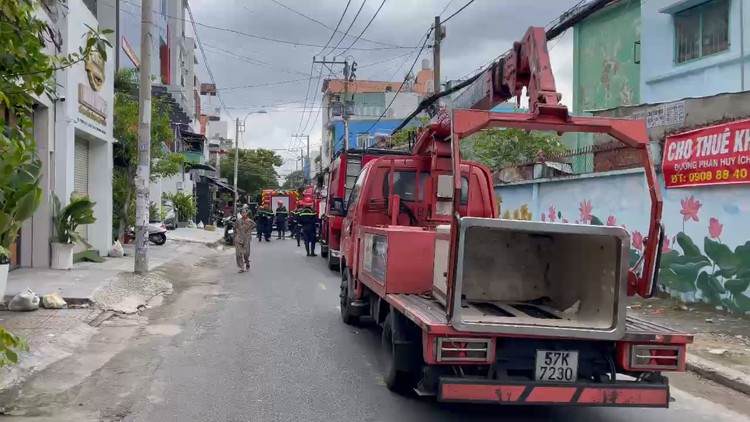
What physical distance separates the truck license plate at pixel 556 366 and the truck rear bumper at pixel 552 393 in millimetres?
128

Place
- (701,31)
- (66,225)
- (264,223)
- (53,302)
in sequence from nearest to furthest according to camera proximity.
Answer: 1. (53,302)
2. (66,225)
3. (701,31)
4. (264,223)

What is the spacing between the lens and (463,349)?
4.77m

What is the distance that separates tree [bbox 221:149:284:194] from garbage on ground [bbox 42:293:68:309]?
68.7m

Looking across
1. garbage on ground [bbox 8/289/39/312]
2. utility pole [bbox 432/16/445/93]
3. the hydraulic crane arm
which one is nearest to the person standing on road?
garbage on ground [bbox 8/289/39/312]

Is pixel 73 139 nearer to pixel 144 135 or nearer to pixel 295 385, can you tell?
pixel 144 135

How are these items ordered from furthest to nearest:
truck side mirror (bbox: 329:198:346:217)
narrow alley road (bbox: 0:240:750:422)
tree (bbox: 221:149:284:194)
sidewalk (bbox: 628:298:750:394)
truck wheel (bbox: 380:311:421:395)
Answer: tree (bbox: 221:149:284:194) → truck side mirror (bbox: 329:198:346:217) → sidewalk (bbox: 628:298:750:394) → truck wheel (bbox: 380:311:421:395) → narrow alley road (bbox: 0:240:750:422)

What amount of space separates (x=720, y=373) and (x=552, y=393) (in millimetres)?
3087

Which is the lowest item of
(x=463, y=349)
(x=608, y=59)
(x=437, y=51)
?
(x=463, y=349)

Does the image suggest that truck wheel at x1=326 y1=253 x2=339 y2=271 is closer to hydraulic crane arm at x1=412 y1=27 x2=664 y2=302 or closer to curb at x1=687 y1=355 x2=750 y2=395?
curb at x1=687 y1=355 x2=750 y2=395

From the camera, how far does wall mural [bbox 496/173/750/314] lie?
376 inches

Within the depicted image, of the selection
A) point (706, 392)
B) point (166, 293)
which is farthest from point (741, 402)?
point (166, 293)

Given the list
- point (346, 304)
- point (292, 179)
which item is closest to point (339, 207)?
point (346, 304)

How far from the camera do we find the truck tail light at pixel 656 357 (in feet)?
16.5

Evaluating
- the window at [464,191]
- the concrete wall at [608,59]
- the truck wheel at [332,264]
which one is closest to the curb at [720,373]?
the window at [464,191]
